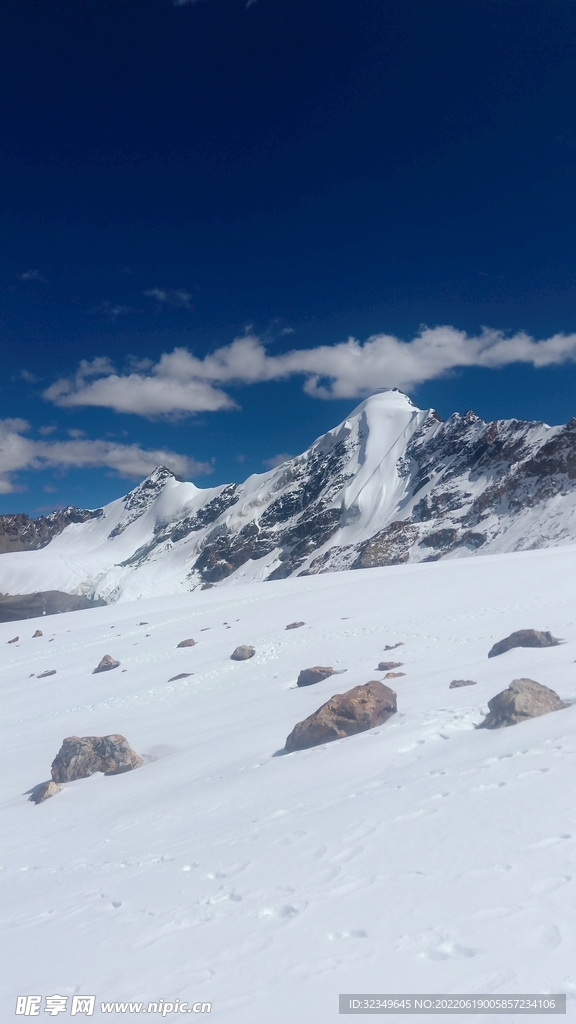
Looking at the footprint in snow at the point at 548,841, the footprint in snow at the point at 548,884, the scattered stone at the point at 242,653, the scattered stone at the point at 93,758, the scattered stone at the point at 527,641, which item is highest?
the scattered stone at the point at 527,641

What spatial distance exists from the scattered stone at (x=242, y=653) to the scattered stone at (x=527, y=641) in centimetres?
715

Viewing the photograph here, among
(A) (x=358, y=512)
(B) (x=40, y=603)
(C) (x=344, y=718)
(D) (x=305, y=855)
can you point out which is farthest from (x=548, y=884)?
(B) (x=40, y=603)

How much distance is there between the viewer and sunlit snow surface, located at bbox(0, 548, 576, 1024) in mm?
3461

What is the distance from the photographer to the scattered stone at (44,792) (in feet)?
29.2

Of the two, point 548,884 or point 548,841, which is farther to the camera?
point 548,841

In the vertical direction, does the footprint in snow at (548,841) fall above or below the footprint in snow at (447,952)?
above

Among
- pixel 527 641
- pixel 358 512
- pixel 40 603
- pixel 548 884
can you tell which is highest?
pixel 358 512

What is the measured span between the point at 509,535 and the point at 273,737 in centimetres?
7244

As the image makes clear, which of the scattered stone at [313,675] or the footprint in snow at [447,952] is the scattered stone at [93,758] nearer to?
the scattered stone at [313,675]

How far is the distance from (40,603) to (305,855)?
434 feet

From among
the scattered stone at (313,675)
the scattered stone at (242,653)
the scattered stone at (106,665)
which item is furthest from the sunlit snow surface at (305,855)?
the scattered stone at (106,665)

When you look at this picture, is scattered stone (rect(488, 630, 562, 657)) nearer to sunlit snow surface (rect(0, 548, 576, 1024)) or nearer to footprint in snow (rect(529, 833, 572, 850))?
sunlit snow surface (rect(0, 548, 576, 1024))

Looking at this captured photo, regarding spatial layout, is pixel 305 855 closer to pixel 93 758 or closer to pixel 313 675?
pixel 93 758

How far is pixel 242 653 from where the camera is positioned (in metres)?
16.6
